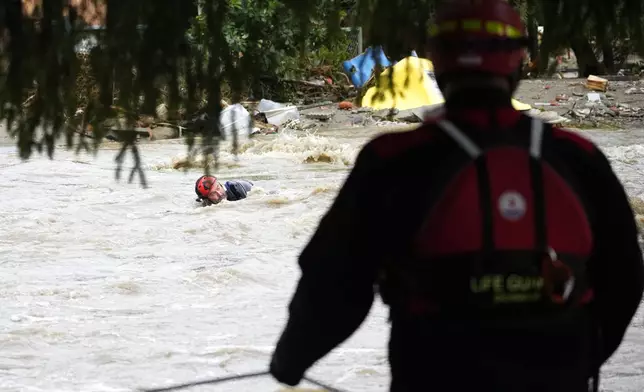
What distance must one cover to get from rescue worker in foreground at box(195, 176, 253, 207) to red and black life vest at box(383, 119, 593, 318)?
7.54m

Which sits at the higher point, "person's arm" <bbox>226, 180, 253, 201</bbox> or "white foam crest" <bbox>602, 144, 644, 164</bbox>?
"white foam crest" <bbox>602, 144, 644, 164</bbox>

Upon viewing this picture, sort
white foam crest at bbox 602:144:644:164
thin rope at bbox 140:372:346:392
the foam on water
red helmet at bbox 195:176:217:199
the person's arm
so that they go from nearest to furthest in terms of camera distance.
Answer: thin rope at bbox 140:372:346:392
the foam on water
red helmet at bbox 195:176:217:199
the person's arm
white foam crest at bbox 602:144:644:164

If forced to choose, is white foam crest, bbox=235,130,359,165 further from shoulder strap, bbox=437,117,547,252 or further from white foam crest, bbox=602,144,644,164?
shoulder strap, bbox=437,117,547,252

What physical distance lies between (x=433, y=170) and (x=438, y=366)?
38 cm

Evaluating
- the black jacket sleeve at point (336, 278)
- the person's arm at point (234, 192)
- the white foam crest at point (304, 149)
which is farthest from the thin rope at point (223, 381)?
the white foam crest at point (304, 149)

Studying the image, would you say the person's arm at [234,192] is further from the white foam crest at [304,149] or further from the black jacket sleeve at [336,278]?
the black jacket sleeve at [336,278]

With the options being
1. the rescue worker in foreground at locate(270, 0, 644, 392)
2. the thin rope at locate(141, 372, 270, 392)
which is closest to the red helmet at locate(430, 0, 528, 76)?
the rescue worker in foreground at locate(270, 0, 644, 392)

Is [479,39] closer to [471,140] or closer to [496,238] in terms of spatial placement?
[471,140]

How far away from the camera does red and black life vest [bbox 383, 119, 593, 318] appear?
188cm

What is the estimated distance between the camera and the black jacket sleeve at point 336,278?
1.99 meters

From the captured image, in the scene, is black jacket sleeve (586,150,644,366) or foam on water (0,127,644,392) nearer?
black jacket sleeve (586,150,644,366)

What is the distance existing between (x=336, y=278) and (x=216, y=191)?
7.60 metres

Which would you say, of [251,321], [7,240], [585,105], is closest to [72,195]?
[7,240]

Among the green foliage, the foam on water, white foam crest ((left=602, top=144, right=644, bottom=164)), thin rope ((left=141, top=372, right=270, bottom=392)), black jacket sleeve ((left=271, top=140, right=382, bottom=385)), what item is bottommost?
thin rope ((left=141, top=372, right=270, bottom=392))
